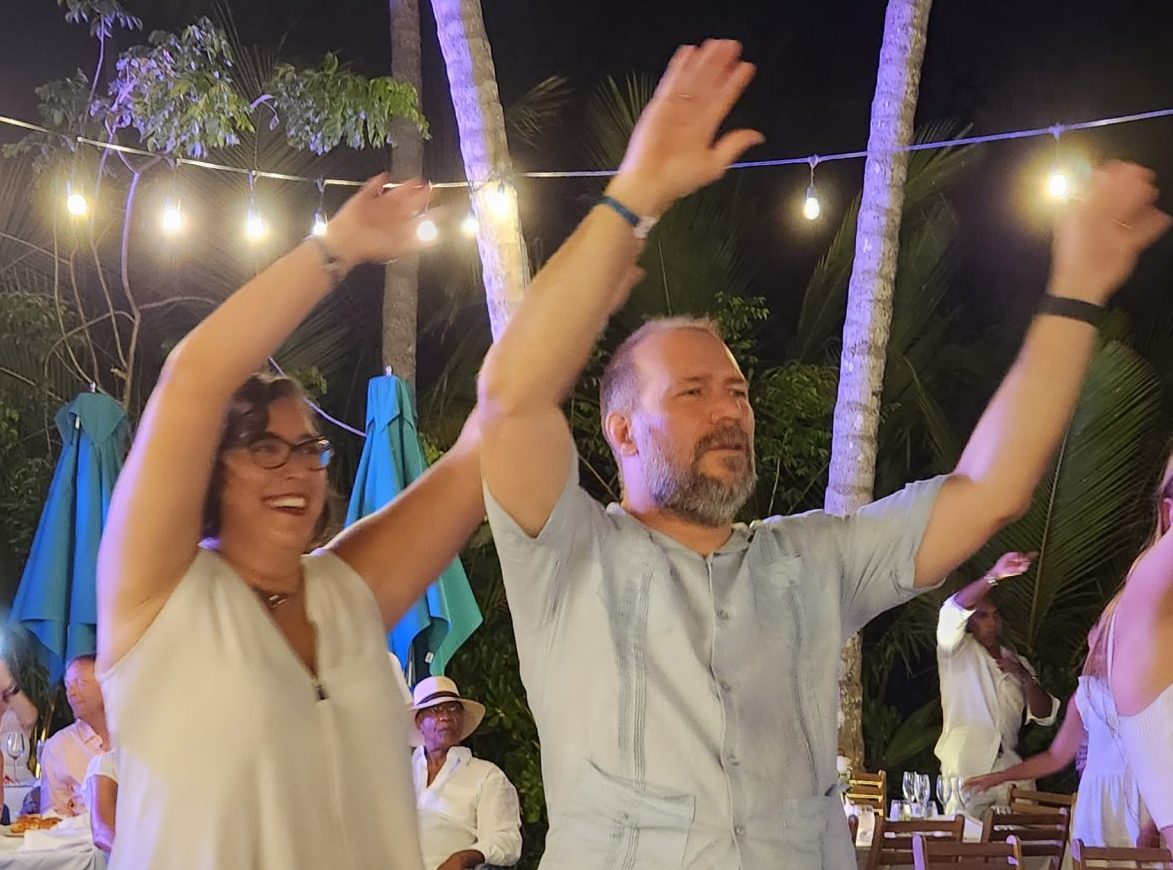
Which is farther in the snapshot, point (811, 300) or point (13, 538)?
point (811, 300)

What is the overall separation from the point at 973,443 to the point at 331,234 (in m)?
0.98

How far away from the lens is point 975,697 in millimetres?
6496

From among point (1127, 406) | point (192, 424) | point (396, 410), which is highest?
point (1127, 406)

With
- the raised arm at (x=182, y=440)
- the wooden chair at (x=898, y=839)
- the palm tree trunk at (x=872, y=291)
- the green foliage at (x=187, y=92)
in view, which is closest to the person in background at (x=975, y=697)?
the palm tree trunk at (x=872, y=291)

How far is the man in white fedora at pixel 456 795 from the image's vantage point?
5391 millimetres

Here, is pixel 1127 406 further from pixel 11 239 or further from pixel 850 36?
pixel 11 239

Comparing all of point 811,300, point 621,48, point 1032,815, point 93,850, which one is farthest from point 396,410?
point 621,48

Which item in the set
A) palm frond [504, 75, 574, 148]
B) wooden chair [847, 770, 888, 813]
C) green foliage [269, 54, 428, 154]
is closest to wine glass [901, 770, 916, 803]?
wooden chair [847, 770, 888, 813]

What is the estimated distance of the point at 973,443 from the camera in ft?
6.95

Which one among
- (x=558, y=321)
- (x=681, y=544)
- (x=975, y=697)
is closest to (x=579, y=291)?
(x=558, y=321)

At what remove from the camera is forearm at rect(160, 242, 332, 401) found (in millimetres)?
1750

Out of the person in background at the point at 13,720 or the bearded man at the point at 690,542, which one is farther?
the person in background at the point at 13,720

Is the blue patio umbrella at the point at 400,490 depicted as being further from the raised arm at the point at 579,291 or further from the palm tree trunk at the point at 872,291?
the raised arm at the point at 579,291

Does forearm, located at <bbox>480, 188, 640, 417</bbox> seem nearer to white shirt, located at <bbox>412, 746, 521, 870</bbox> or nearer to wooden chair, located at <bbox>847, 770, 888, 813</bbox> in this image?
white shirt, located at <bbox>412, 746, 521, 870</bbox>
